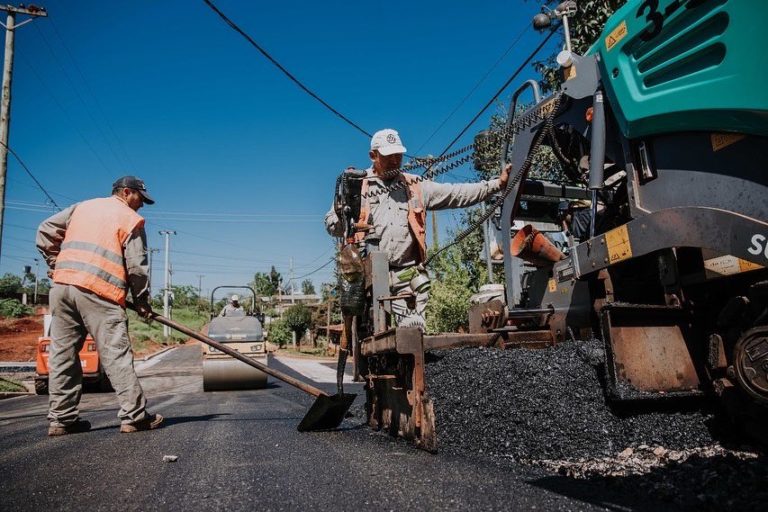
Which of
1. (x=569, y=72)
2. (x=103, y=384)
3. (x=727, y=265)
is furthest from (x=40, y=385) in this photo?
(x=727, y=265)

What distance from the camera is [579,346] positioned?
3.32m

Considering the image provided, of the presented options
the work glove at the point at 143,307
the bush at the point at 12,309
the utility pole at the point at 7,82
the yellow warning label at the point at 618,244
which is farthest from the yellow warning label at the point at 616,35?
the bush at the point at 12,309

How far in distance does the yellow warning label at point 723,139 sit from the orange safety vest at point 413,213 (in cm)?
194

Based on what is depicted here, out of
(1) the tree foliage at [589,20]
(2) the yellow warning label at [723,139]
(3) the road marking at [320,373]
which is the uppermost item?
(1) the tree foliage at [589,20]

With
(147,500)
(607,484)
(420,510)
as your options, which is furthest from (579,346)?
(147,500)

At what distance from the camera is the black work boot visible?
3.86m

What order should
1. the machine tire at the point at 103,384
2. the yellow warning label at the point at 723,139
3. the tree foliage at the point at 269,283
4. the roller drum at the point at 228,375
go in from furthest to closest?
the tree foliage at the point at 269,283 → the machine tire at the point at 103,384 → the roller drum at the point at 228,375 → the yellow warning label at the point at 723,139

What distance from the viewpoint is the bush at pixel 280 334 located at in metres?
36.3

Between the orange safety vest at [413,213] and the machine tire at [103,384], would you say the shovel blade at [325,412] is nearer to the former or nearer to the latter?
the orange safety vest at [413,213]

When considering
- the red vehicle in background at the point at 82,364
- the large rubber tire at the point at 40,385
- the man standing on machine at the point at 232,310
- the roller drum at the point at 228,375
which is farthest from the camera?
the man standing on machine at the point at 232,310

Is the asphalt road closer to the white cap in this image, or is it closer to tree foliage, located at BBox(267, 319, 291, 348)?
the white cap

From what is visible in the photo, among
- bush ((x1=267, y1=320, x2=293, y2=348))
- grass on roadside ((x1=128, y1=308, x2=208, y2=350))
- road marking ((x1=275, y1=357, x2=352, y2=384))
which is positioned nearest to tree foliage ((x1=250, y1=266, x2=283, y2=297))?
grass on roadside ((x1=128, y1=308, x2=208, y2=350))

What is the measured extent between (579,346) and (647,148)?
4.07 ft

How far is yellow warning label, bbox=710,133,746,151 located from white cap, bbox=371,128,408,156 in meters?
2.02
